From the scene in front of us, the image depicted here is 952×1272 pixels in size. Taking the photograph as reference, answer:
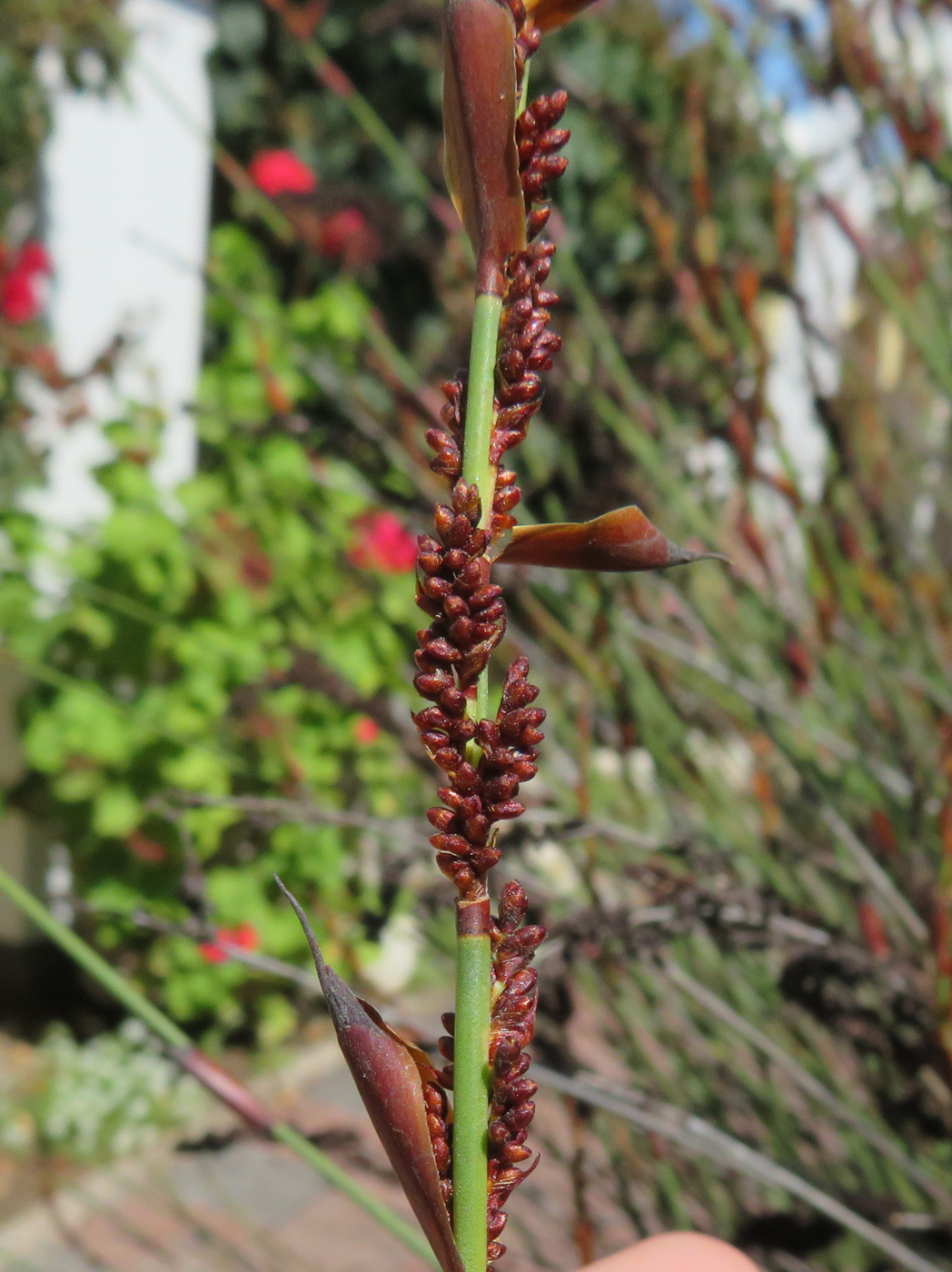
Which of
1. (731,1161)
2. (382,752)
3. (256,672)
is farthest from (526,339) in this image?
(382,752)

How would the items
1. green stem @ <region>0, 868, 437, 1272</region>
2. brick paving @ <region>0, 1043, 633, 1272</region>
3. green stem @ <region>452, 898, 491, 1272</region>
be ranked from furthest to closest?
brick paving @ <region>0, 1043, 633, 1272</region>, green stem @ <region>0, 868, 437, 1272</region>, green stem @ <region>452, 898, 491, 1272</region>

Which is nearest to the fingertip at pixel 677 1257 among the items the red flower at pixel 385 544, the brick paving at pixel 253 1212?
the brick paving at pixel 253 1212

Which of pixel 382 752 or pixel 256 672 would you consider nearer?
pixel 256 672

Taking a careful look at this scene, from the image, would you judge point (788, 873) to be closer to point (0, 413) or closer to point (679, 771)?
point (679, 771)

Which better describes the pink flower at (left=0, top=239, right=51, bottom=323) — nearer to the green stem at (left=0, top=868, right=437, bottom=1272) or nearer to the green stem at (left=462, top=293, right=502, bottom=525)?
the green stem at (left=0, top=868, right=437, bottom=1272)

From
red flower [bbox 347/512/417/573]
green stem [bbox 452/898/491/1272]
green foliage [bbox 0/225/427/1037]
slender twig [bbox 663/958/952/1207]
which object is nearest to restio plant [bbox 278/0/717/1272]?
green stem [bbox 452/898/491/1272]

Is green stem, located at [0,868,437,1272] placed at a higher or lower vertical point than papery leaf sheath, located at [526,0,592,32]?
lower

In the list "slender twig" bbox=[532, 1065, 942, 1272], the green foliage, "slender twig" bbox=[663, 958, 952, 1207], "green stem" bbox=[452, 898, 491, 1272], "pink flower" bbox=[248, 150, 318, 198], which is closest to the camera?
"green stem" bbox=[452, 898, 491, 1272]
